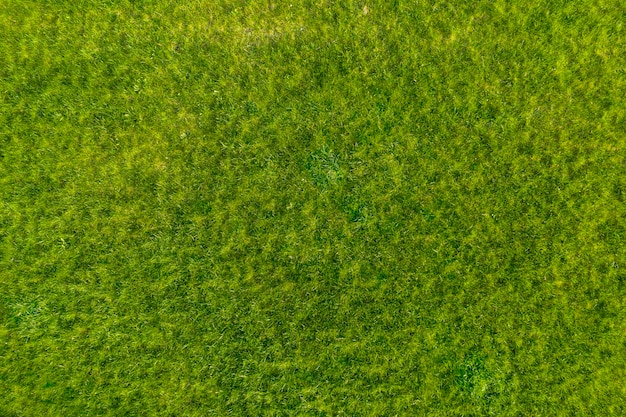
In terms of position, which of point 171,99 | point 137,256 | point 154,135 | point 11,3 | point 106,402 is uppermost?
point 11,3

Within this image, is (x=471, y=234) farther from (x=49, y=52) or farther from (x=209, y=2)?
(x=49, y=52)

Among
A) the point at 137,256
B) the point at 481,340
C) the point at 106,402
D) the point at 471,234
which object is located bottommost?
the point at 106,402

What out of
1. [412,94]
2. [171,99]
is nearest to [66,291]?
[171,99]

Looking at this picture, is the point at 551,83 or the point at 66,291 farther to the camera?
the point at 551,83

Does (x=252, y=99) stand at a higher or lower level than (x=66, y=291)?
higher

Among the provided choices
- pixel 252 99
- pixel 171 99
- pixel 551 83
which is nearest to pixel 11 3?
pixel 171 99

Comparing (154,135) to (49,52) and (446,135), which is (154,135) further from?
(446,135)
